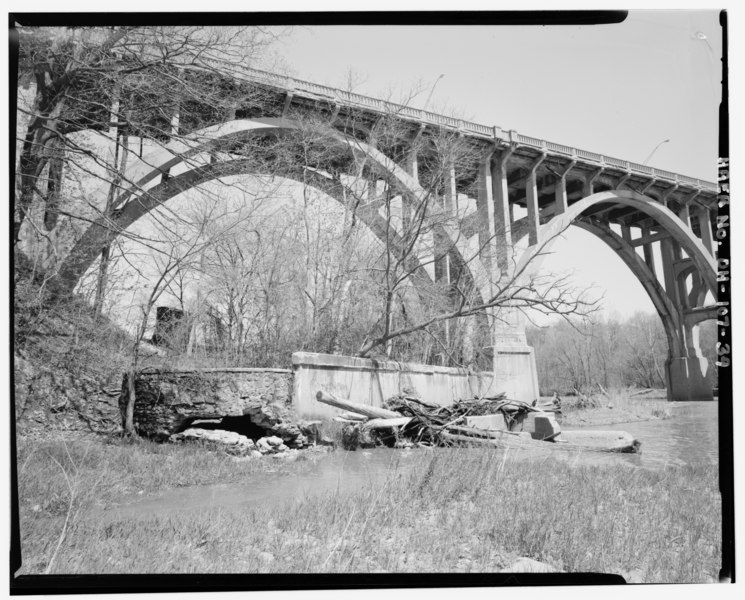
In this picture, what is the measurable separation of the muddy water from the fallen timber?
0.57 feet

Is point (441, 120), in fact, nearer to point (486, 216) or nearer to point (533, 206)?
point (486, 216)

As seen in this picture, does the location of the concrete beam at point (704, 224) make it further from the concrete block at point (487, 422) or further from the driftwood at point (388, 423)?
the driftwood at point (388, 423)

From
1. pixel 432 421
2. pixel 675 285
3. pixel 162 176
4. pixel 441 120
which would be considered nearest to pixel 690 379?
pixel 432 421

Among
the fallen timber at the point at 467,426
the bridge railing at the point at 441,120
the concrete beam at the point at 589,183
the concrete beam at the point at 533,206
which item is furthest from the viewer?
the concrete beam at the point at 589,183

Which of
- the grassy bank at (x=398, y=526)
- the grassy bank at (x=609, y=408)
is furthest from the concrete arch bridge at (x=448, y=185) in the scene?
the grassy bank at (x=398, y=526)

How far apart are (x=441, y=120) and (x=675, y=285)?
9.34 ft

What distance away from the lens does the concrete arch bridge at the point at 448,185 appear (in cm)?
316

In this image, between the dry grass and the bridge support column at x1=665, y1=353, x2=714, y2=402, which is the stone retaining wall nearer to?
the dry grass

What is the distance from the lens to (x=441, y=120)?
4.35 m

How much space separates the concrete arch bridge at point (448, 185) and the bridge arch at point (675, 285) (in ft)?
0.07

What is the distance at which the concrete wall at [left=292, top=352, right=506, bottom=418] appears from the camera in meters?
4.02

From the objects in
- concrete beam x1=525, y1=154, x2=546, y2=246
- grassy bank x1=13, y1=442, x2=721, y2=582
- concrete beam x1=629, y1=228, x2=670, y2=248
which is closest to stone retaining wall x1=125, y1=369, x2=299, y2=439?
grassy bank x1=13, y1=442, x2=721, y2=582

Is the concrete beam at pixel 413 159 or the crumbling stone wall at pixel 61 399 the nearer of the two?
the crumbling stone wall at pixel 61 399

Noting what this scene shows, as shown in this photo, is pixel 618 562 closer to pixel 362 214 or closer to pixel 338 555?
pixel 338 555
